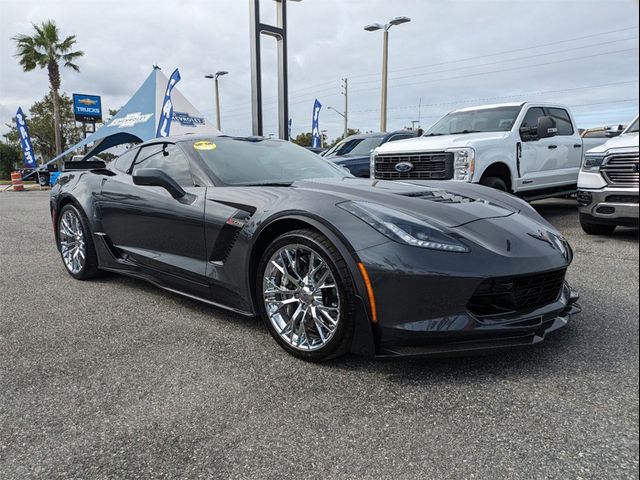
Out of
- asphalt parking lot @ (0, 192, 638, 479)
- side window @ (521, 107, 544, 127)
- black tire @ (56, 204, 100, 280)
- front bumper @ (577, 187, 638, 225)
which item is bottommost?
asphalt parking lot @ (0, 192, 638, 479)

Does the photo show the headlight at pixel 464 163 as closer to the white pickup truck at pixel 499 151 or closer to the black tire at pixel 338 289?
the white pickup truck at pixel 499 151

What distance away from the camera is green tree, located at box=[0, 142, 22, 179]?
5084 centimetres

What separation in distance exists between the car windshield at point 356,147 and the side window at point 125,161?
6.10 meters

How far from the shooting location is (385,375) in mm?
2443

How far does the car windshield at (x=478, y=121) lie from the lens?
281 inches

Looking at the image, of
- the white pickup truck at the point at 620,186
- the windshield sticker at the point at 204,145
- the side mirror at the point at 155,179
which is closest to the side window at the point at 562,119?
the windshield sticker at the point at 204,145

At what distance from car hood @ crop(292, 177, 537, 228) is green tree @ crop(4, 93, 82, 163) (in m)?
54.1

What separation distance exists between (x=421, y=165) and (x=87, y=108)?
35461 millimetres

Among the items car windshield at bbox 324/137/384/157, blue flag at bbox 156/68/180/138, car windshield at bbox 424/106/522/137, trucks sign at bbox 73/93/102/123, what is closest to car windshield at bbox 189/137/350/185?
car windshield at bbox 424/106/522/137

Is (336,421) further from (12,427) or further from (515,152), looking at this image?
→ (515,152)

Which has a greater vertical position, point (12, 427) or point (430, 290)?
point (430, 290)

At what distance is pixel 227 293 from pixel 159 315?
2.51ft

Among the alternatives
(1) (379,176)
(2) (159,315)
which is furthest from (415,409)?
(1) (379,176)

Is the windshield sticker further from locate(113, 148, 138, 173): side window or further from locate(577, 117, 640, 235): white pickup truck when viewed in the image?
locate(577, 117, 640, 235): white pickup truck
